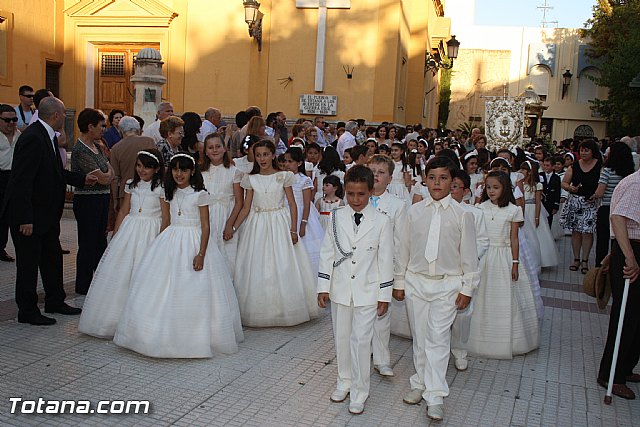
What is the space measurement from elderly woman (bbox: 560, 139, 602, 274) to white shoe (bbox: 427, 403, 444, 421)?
6391 mm

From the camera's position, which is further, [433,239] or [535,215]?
[535,215]

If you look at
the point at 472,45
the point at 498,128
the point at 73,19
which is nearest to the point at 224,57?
the point at 73,19

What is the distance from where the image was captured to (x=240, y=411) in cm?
458

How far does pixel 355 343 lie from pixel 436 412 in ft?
2.40

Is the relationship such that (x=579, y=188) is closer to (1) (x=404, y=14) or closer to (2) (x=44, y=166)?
(2) (x=44, y=166)

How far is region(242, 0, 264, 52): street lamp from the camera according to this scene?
17.2 metres

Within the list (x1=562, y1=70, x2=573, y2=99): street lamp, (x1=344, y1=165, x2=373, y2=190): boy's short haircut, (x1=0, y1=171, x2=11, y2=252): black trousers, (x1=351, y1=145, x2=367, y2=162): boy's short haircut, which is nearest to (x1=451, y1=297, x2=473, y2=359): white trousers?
(x1=344, y1=165, x2=373, y2=190): boy's short haircut

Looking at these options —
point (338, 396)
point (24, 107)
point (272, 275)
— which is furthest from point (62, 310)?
point (24, 107)

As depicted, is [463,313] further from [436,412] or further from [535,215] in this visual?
[535,215]

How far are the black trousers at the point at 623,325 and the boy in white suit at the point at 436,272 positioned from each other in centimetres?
142

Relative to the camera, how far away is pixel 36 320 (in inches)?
245

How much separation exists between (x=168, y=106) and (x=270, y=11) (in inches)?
402

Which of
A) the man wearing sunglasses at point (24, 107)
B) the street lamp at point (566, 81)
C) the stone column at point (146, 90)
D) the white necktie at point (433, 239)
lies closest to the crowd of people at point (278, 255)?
the white necktie at point (433, 239)

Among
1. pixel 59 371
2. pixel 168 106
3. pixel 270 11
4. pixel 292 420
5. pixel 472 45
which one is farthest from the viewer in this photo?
pixel 472 45
